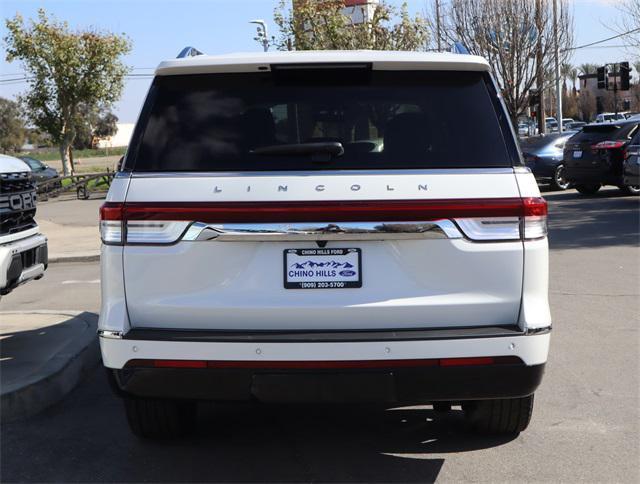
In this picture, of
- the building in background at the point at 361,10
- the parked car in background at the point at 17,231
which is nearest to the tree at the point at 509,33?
the building in background at the point at 361,10

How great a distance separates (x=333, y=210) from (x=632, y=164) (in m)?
15.2

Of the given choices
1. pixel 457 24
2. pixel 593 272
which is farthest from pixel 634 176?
pixel 457 24

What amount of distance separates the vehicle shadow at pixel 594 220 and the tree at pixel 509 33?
41.6ft

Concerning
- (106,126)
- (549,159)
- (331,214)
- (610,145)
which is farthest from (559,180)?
(106,126)

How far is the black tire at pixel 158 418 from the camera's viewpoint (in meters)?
4.56

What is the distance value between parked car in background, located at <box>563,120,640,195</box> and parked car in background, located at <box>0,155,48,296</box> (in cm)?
1467

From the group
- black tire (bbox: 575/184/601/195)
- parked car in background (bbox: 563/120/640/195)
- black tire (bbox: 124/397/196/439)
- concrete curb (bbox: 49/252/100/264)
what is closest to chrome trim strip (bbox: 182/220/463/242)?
black tire (bbox: 124/397/196/439)

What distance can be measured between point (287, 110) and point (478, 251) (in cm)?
110

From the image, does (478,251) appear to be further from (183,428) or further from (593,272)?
(593,272)

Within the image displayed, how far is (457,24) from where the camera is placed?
3322 centimetres

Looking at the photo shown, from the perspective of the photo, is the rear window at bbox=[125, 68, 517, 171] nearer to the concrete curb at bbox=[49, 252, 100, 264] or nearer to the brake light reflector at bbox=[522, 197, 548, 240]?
the brake light reflector at bbox=[522, 197, 548, 240]

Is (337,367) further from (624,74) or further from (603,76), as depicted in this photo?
(603,76)

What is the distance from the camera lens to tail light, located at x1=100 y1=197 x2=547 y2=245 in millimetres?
3752

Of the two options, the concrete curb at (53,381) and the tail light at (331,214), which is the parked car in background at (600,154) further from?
the tail light at (331,214)
